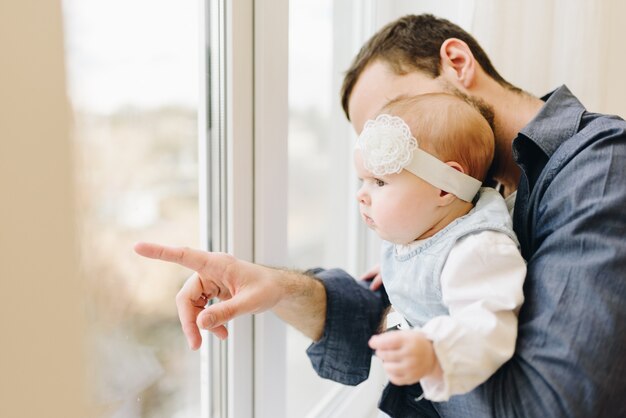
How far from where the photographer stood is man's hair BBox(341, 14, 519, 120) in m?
0.99

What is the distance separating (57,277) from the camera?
0.42 metres

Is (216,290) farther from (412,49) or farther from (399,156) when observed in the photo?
(412,49)

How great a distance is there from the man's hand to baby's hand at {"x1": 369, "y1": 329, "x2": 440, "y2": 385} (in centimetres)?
25

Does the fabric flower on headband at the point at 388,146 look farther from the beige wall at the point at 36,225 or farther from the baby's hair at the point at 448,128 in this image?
the beige wall at the point at 36,225

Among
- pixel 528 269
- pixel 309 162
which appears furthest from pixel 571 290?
pixel 309 162

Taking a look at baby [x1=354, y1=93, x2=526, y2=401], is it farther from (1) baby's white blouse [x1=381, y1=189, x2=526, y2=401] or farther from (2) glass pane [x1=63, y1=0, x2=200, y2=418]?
(2) glass pane [x1=63, y1=0, x2=200, y2=418]

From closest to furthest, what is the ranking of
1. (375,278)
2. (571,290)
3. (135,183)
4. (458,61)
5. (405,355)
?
(405,355) → (571,290) → (135,183) → (458,61) → (375,278)

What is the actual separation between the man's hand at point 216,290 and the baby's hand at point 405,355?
0.25 meters

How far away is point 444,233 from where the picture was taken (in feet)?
2.45

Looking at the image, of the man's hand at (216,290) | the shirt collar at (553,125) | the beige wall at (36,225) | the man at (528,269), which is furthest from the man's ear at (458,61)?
the beige wall at (36,225)

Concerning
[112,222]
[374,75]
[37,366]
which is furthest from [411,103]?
[37,366]

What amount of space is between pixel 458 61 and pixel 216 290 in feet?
2.01

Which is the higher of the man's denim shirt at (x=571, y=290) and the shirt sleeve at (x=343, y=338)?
the man's denim shirt at (x=571, y=290)

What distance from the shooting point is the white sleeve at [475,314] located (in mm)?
583
